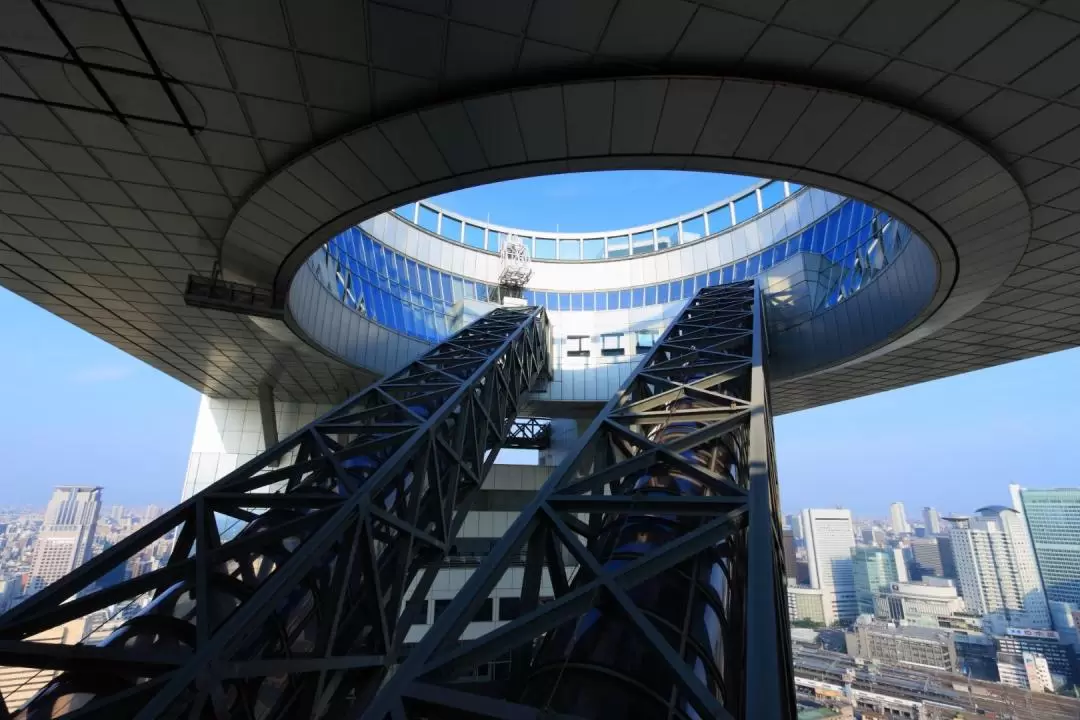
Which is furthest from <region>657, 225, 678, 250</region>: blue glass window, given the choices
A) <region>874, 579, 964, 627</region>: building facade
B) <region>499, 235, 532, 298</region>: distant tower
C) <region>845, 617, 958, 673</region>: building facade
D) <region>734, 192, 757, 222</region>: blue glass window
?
<region>874, 579, 964, 627</region>: building facade

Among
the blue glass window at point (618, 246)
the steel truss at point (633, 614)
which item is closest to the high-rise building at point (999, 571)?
the blue glass window at point (618, 246)

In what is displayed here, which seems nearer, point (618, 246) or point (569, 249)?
point (618, 246)

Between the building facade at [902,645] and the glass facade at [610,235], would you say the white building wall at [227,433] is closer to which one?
the glass facade at [610,235]

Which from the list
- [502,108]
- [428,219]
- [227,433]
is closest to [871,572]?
[428,219]

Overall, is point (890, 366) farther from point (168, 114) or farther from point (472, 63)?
point (168, 114)

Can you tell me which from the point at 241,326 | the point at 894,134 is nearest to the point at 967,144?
the point at 894,134

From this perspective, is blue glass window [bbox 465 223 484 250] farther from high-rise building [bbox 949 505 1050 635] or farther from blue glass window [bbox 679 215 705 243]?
high-rise building [bbox 949 505 1050 635]

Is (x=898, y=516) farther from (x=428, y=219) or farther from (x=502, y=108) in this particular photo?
(x=502, y=108)
